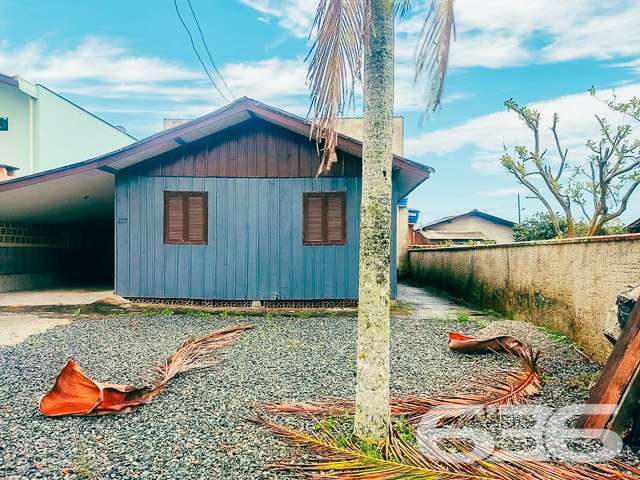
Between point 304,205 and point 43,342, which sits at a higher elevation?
point 304,205

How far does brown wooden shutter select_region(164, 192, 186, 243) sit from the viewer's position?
28.3 feet

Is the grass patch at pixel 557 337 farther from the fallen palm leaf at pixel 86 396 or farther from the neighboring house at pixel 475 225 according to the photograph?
the neighboring house at pixel 475 225

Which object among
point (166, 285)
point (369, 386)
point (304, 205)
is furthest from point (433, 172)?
point (369, 386)

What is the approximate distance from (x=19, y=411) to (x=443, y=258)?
1160 centimetres

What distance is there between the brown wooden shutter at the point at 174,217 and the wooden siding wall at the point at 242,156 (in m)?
0.44

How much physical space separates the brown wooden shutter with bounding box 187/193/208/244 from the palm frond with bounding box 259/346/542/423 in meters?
5.56

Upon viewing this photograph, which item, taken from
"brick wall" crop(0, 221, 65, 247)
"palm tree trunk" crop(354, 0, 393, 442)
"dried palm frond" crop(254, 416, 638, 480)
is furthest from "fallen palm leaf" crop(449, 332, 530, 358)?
"brick wall" crop(0, 221, 65, 247)

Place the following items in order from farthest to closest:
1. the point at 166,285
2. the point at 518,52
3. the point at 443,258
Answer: the point at 443,258 < the point at 518,52 < the point at 166,285

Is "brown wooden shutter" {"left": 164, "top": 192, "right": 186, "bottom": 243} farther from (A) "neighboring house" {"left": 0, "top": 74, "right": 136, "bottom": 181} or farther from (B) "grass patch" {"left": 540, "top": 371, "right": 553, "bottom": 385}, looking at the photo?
(A) "neighboring house" {"left": 0, "top": 74, "right": 136, "bottom": 181}

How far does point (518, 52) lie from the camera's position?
11375 millimetres

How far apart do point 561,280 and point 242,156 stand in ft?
18.9

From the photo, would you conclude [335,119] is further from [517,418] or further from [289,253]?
[289,253]

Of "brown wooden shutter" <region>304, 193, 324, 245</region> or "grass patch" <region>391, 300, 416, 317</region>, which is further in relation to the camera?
"brown wooden shutter" <region>304, 193, 324, 245</region>

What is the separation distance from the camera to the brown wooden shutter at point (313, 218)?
27.8 feet
